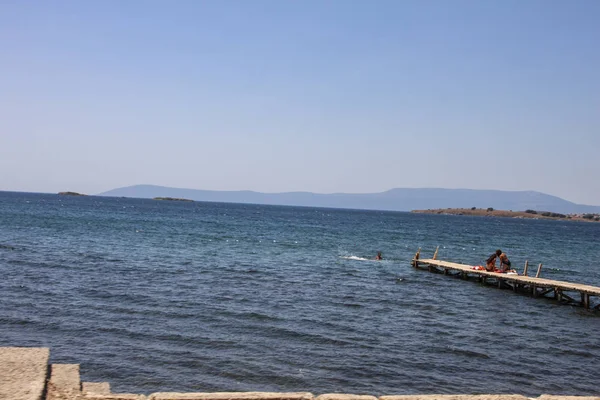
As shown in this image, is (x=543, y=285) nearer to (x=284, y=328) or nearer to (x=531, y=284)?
(x=531, y=284)

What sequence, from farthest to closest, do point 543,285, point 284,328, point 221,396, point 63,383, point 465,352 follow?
point 543,285 < point 284,328 < point 465,352 < point 63,383 < point 221,396

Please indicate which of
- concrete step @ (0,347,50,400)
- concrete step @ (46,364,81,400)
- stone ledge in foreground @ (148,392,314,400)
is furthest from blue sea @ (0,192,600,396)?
stone ledge in foreground @ (148,392,314,400)

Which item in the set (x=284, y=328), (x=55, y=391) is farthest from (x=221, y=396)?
(x=284, y=328)

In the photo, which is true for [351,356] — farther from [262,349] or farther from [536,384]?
[536,384]

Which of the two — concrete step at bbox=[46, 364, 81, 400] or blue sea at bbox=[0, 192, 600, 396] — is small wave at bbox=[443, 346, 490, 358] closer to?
blue sea at bbox=[0, 192, 600, 396]

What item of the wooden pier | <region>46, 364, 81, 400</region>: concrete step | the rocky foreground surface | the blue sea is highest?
the rocky foreground surface

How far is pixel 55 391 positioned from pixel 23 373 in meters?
0.47

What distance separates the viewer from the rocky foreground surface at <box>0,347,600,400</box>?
6.56m

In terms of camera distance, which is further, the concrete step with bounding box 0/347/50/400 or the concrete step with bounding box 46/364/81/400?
the concrete step with bounding box 46/364/81/400

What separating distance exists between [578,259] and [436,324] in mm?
40518

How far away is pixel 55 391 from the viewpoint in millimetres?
7078

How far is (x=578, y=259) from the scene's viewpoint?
54.0 meters

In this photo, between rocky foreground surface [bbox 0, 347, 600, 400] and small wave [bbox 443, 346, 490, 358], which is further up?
rocky foreground surface [bbox 0, 347, 600, 400]

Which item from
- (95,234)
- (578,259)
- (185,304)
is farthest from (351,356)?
(578,259)
